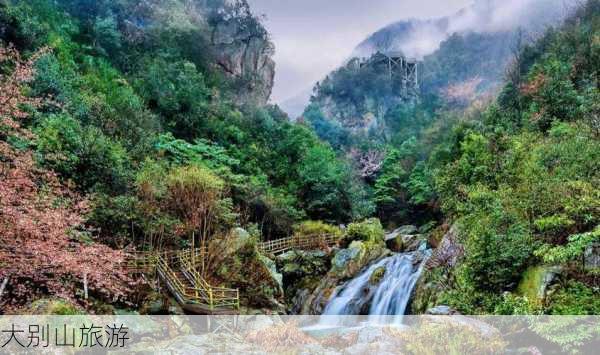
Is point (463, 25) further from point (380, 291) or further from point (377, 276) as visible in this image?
point (380, 291)

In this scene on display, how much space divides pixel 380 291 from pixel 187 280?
264 inches

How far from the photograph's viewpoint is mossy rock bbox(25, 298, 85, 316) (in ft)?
23.2

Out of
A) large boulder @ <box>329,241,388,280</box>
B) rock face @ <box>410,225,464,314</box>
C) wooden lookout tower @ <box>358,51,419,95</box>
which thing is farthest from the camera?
wooden lookout tower @ <box>358,51,419,95</box>

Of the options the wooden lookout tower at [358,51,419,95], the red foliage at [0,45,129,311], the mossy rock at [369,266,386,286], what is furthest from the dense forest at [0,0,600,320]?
the wooden lookout tower at [358,51,419,95]

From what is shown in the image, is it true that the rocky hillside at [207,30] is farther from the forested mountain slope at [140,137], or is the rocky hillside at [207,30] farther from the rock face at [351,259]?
the rock face at [351,259]

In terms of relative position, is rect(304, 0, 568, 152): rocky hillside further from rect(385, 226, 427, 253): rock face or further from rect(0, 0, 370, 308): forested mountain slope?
rect(385, 226, 427, 253): rock face

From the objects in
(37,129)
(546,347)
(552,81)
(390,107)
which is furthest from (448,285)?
(390,107)

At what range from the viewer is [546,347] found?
6.27m

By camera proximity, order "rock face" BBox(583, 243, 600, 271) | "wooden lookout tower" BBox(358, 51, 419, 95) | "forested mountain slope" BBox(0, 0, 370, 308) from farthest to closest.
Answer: "wooden lookout tower" BBox(358, 51, 419, 95)
"forested mountain slope" BBox(0, 0, 370, 308)
"rock face" BBox(583, 243, 600, 271)

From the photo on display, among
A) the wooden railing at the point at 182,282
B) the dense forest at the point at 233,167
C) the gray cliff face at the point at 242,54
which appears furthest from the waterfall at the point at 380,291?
the gray cliff face at the point at 242,54

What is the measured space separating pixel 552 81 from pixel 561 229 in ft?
35.8

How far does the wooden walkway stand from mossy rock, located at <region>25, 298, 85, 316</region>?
2.86m

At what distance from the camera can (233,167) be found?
20000 millimetres

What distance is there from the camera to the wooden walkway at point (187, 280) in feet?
36.1
